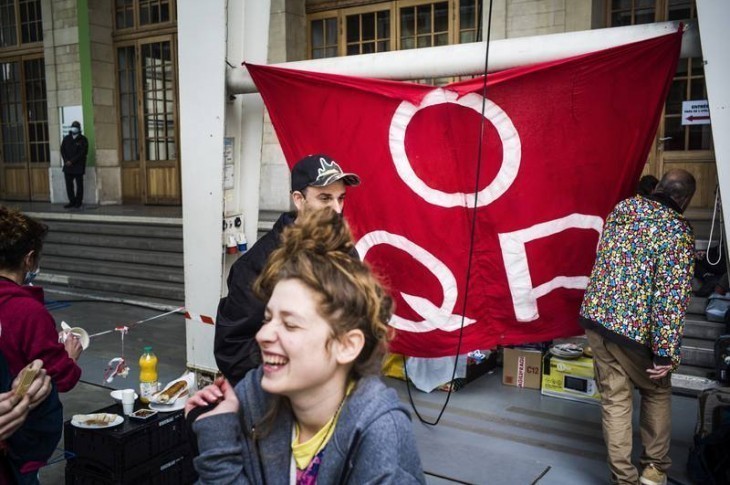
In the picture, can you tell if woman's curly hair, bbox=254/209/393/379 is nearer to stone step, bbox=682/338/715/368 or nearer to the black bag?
the black bag

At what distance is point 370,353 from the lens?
175 centimetres

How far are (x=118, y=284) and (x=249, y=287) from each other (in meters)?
8.00

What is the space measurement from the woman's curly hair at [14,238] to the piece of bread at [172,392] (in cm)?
157

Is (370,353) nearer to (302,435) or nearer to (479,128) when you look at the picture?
(302,435)

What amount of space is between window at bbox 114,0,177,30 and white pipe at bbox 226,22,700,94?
32.6 ft

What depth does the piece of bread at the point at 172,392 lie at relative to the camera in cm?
419

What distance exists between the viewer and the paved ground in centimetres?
449

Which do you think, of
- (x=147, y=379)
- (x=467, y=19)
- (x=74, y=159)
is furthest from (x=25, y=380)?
(x=74, y=159)

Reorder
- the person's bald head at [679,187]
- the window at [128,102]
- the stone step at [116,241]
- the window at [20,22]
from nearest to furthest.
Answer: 1. the person's bald head at [679,187]
2. the stone step at [116,241]
3. the window at [128,102]
4. the window at [20,22]

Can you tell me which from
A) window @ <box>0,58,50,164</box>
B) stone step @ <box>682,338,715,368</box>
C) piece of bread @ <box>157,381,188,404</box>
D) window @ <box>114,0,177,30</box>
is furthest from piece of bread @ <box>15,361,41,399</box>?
window @ <box>0,58,50,164</box>

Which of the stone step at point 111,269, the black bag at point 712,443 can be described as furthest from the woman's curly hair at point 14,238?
the stone step at point 111,269

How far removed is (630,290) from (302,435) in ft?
9.28

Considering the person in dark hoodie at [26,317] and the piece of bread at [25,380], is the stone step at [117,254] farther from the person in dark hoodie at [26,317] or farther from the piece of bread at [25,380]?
the piece of bread at [25,380]

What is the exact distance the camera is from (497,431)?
5184 millimetres
